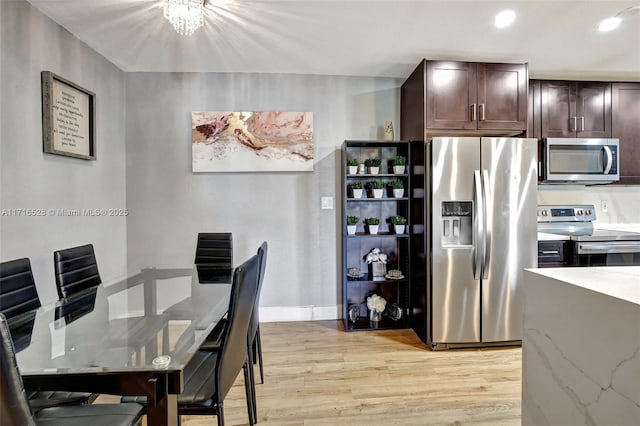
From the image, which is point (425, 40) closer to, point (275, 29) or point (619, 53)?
point (275, 29)

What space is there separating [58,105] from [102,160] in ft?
2.01

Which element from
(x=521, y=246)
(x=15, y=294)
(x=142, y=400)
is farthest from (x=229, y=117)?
(x=521, y=246)

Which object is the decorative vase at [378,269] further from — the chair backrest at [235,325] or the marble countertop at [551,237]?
the chair backrest at [235,325]

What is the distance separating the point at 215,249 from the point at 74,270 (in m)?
0.97

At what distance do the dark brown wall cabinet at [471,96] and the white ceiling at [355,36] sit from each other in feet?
0.42

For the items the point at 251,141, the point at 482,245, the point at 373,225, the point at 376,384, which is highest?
the point at 251,141

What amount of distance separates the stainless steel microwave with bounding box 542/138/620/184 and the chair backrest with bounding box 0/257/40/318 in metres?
3.90

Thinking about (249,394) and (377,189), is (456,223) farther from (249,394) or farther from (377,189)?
(249,394)

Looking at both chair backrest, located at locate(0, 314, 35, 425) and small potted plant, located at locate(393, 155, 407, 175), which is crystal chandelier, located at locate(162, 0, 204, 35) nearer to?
chair backrest, located at locate(0, 314, 35, 425)

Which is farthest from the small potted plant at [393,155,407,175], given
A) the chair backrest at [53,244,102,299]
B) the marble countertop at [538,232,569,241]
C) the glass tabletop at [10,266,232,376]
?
the chair backrest at [53,244,102,299]

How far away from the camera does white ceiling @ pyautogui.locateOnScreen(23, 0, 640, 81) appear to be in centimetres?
206

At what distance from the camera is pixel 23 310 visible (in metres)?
1.54

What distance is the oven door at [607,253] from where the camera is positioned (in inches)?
105

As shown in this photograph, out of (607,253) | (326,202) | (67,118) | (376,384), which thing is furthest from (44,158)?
(607,253)
